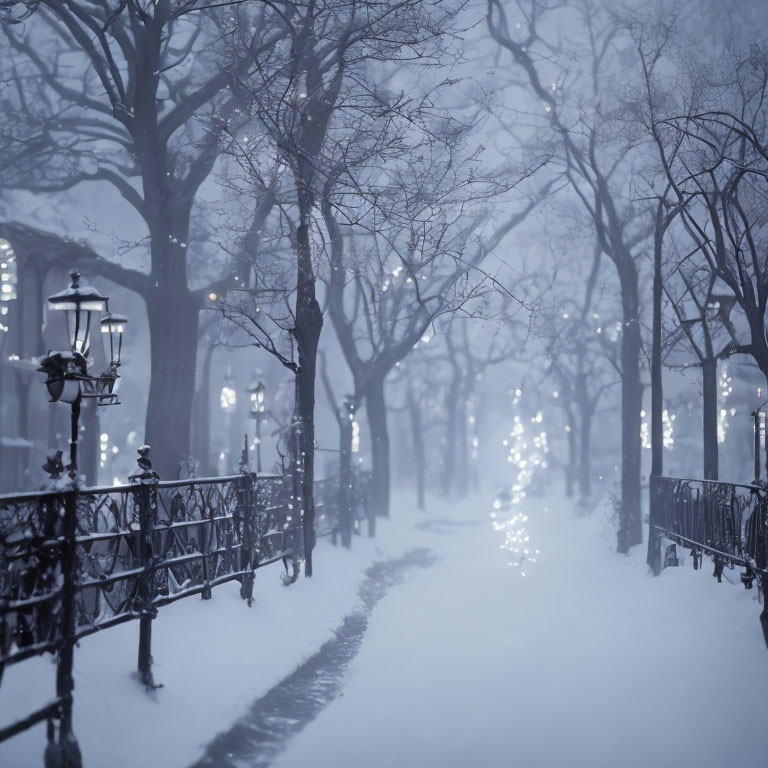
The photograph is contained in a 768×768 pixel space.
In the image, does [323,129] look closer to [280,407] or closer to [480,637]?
[480,637]

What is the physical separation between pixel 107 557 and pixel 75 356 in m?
2.28

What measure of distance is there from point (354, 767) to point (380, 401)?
22.7 metres

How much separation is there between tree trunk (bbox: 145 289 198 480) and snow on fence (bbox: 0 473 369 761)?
16.4 ft

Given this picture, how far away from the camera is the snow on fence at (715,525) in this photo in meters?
9.09

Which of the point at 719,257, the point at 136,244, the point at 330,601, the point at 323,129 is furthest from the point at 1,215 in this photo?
the point at 719,257

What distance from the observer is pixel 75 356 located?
905cm

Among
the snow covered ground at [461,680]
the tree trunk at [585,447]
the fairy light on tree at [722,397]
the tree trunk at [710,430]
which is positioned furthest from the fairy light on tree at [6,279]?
the fairy light on tree at [722,397]

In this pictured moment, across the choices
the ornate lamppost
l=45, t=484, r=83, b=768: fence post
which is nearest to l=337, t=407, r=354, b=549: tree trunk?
the ornate lamppost

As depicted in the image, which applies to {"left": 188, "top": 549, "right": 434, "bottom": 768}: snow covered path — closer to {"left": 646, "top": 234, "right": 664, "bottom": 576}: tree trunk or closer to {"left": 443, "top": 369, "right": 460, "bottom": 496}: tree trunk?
{"left": 646, "top": 234, "right": 664, "bottom": 576}: tree trunk

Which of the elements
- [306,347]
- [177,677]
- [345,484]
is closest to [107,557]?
[177,677]

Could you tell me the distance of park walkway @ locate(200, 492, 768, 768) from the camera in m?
6.79

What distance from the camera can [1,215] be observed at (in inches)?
910

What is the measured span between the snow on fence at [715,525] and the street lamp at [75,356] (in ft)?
22.8

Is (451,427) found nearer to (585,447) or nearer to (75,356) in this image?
(585,447)
